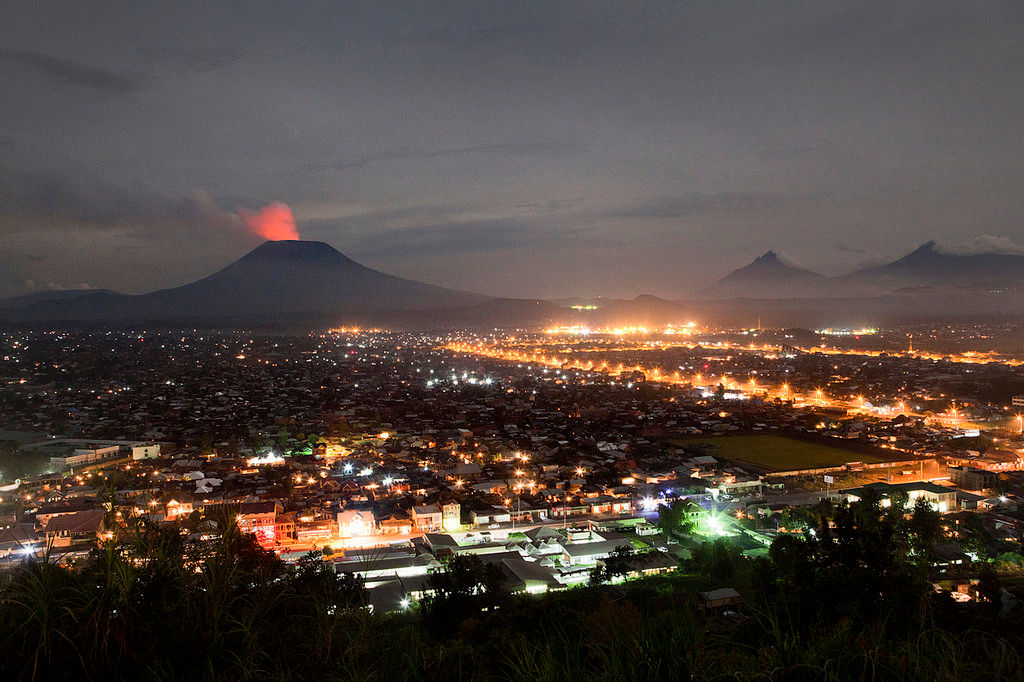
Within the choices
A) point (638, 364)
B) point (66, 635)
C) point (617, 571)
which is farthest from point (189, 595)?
point (638, 364)

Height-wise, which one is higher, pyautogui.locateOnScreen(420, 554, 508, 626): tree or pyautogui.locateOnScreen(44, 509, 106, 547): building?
pyautogui.locateOnScreen(420, 554, 508, 626): tree

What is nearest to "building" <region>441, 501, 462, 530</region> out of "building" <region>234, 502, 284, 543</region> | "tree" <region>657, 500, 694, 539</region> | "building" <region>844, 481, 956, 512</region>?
"building" <region>234, 502, 284, 543</region>

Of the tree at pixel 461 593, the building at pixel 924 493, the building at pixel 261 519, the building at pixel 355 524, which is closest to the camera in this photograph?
the tree at pixel 461 593

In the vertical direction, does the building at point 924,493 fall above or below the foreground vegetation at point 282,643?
below

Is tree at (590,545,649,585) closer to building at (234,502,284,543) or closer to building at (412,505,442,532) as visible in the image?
building at (412,505,442,532)

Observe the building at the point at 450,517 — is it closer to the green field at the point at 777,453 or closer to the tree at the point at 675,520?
the tree at the point at 675,520

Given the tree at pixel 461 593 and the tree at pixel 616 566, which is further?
the tree at pixel 616 566

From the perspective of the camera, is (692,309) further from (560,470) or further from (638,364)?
(560,470)

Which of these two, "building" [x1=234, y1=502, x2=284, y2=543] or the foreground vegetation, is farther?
"building" [x1=234, y1=502, x2=284, y2=543]

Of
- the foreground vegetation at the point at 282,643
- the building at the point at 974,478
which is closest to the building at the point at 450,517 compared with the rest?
the foreground vegetation at the point at 282,643
